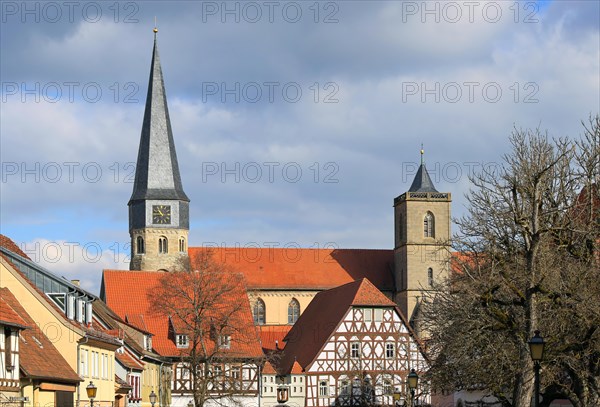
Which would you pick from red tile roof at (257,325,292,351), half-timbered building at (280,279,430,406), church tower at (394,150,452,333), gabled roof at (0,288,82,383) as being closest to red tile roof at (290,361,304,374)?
half-timbered building at (280,279,430,406)

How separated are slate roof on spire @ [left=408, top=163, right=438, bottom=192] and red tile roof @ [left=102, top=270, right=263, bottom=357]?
3105 cm

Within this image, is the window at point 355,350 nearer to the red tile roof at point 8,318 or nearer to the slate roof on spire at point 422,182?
the slate roof on spire at point 422,182

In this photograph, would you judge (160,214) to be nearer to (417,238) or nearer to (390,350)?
(417,238)

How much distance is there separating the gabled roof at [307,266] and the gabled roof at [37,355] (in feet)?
214

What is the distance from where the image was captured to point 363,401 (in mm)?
68250

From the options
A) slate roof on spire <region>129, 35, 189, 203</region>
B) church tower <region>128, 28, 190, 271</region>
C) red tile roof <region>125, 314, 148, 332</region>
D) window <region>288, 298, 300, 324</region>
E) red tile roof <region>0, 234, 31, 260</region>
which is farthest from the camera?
window <region>288, 298, 300, 324</region>

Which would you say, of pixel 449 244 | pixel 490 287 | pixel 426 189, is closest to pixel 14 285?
pixel 449 244

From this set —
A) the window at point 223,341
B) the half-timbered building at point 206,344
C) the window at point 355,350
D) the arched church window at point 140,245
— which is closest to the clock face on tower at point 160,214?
the arched church window at point 140,245

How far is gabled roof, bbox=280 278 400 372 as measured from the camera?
7288 centimetres

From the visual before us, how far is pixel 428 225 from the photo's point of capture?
4011 inches

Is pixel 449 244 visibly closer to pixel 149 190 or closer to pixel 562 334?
pixel 562 334

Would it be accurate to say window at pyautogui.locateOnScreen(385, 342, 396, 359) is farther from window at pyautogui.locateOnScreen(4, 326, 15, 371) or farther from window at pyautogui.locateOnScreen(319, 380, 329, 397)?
window at pyautogui.locateOnScreen(4, 326, 15, 371)

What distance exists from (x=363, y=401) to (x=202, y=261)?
12.4m

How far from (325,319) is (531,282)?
50191 millimetres
